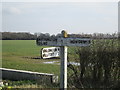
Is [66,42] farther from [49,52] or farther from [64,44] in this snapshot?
[49,52]

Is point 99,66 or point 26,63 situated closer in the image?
point 99,66

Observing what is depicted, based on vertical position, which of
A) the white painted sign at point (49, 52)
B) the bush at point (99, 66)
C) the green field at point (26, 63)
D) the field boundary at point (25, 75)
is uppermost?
the white painted sign at point (49, 52)

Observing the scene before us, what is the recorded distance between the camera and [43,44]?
6398 mm

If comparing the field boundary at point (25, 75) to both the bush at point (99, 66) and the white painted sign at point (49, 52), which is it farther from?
the white painted sign at point (49, 52)

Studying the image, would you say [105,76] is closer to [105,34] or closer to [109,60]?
[109,60]

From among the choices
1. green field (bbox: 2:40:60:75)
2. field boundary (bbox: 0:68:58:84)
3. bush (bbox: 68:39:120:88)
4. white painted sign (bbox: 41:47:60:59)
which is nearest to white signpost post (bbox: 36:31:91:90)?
white painted sign (bbox: 41:47:60:59)

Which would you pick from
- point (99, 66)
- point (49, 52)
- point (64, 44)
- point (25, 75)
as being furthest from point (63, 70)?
point (25, 75)

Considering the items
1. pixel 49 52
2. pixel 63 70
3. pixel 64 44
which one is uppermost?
pixel 64 44

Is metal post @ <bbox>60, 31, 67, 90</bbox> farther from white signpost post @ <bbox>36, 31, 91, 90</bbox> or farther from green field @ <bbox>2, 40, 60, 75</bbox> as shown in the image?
green field @ <bbox>2, 40, 60, 75</bbox>

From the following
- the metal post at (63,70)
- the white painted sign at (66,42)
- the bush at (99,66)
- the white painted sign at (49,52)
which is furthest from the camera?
the bush at (99,66)

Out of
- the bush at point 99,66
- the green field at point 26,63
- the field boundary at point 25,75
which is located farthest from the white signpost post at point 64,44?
the green field at point 26,63

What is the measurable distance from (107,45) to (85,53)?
73cm

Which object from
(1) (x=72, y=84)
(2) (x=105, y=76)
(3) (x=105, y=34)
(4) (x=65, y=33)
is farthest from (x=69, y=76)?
(4) (x=65, y=33)

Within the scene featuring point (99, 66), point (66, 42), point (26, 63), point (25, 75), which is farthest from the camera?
point (26, 63)
